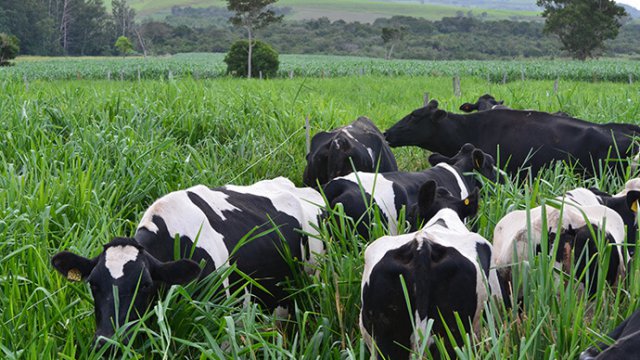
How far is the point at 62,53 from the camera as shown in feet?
271

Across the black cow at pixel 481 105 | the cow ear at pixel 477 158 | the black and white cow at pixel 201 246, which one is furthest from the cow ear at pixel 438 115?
the black and white cow at pixel 201 246

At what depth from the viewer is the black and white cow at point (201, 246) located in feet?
11.1

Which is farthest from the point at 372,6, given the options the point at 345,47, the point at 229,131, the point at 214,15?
the point at 229,131

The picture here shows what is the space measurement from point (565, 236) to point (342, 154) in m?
3.14

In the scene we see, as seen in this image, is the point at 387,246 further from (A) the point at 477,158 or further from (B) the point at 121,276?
(A) the point at 477,158

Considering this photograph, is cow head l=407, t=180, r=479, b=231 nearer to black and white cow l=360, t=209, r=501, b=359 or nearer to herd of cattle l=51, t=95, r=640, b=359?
herd of cattle l=51, t=95, r=640, b=359

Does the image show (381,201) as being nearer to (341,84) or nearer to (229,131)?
(229,131)

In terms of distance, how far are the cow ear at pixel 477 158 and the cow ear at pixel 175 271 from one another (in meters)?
3.59

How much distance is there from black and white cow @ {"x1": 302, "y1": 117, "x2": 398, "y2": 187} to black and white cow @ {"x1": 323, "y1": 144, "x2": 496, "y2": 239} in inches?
25.2

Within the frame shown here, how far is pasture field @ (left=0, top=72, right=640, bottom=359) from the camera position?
124 inches

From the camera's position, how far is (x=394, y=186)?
5.57 meters

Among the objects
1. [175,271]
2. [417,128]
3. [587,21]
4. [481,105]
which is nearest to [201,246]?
[175,271]

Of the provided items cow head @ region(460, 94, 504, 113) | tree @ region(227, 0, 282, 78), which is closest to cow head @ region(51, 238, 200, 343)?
cow head @ region(460, 94, 504, 113)

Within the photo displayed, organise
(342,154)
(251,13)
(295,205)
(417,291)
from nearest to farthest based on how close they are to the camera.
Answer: (417,291)
(295,205)
(342,154)
(251,13)
